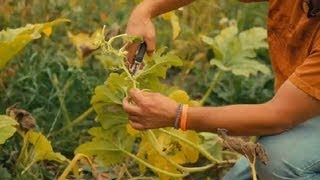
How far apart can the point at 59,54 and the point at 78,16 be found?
0.43 metres

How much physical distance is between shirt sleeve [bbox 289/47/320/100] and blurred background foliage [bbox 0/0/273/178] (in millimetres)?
1032

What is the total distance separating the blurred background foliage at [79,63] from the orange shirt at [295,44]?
79 cm

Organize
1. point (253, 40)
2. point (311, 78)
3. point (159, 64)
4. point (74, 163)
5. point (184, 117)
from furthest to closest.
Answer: point (253, 40) → point (74, 163) → point (159, 64) → point (184, 117) → point (311, 78)

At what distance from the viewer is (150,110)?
240cm

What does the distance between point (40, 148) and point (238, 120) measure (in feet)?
2.32

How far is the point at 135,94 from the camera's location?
7.98ft

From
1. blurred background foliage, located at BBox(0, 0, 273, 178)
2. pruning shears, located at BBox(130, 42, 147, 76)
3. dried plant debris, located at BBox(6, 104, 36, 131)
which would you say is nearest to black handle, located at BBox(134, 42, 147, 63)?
pruning shears, located at BBox(130, 42, 147, 76)

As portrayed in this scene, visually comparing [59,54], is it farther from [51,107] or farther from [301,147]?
[301,147]

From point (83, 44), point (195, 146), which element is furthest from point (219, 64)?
point (195, 146)

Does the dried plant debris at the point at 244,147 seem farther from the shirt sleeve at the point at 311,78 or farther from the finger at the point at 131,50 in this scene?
the finger at the point at 131,50

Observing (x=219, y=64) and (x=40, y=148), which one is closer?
(x=40, y=148)

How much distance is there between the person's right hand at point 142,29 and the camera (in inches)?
103

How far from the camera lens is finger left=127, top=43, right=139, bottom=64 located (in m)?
2.63

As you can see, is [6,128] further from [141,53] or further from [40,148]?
[141,53]
